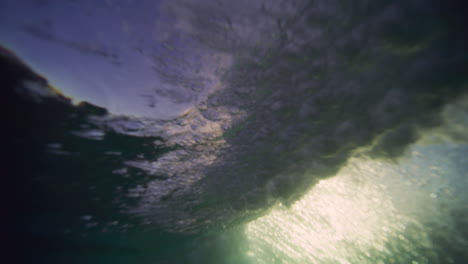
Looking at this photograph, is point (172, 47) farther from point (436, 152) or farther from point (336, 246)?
point (336, 246)

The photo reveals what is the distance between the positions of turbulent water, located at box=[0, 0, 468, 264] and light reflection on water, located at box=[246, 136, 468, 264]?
0.10 m

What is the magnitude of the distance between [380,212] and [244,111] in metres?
10.5

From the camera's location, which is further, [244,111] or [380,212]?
[380,212]

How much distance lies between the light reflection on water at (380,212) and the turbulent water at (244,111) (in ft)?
0.33

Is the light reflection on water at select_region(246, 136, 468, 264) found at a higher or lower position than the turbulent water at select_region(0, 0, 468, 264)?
lower

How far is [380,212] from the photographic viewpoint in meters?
10.9

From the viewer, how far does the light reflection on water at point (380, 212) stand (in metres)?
7.53

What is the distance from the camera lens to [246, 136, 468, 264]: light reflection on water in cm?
753

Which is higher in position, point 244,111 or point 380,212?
point 244,111

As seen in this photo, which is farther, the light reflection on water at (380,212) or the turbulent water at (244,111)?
the light reflection on water at (380,212)

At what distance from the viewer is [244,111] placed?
6543 millimetres

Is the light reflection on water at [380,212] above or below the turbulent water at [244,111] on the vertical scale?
below

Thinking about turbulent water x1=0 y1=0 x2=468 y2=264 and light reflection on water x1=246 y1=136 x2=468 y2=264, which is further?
light reflection on water x1=246 y1=136 x2=468 y2=264

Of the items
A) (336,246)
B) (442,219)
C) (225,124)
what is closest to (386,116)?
(225,124)
